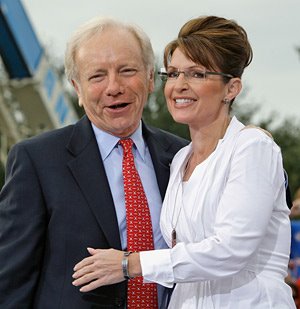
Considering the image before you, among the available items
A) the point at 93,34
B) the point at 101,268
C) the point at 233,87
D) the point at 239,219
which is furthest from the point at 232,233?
the point at 93,34

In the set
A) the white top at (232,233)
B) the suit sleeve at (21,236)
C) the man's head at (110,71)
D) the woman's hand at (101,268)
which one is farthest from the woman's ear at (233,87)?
the suit sleeve at (21,236)

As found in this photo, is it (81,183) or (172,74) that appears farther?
(81,183)

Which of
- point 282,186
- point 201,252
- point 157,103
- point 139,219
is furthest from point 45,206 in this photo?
point 157,103

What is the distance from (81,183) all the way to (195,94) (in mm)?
598

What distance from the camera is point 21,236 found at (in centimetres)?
341

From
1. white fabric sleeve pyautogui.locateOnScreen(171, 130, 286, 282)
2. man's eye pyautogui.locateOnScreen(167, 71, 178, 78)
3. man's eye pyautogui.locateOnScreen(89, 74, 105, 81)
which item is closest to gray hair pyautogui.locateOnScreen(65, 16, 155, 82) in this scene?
man's eye pyautogui.locateOnScreen(89, 74, 105, 81)

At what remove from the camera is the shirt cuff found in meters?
3.06

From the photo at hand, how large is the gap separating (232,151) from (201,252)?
1.26 feet

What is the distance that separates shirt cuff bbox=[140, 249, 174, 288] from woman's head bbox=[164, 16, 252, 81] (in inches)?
28.2

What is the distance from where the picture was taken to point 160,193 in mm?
3643

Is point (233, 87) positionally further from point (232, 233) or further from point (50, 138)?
point (50, 138)

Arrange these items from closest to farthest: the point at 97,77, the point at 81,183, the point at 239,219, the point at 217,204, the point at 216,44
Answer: the point at 239,219 < the point at 217,204 < the point at 216,44 < the point at 81,183 < the point at 97,77

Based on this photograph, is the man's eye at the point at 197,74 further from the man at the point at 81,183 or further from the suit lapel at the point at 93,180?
the suit lapel at the point at 93,180

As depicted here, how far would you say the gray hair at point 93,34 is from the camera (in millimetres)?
3615
